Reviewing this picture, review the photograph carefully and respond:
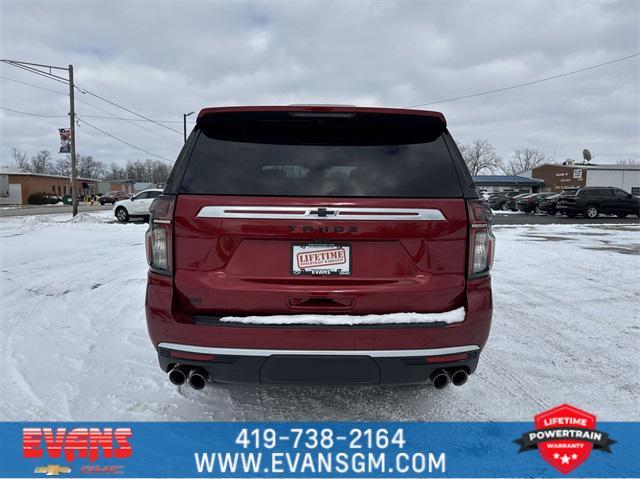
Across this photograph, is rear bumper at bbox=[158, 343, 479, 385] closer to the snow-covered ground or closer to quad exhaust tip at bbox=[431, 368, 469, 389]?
quad exhaust tip at bbox=[431, 368, 469, 389]

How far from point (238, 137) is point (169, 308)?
1.10 m

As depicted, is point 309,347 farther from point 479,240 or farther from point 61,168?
point 61,168

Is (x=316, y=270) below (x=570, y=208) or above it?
below

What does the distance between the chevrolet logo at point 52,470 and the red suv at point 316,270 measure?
0.83 metres

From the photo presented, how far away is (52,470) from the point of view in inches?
96.5

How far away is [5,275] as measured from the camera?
7012mm

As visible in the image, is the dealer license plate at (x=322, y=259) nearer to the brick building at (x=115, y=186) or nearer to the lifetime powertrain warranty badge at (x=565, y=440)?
the lifetime powertrain warranty badge at (x=565, y=440)

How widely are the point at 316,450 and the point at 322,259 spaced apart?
1.22 meters

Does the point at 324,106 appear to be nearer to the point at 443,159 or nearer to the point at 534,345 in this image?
the point at 443,159

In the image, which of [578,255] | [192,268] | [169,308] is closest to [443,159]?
[192,268]

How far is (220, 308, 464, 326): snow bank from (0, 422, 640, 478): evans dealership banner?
86 centimetres

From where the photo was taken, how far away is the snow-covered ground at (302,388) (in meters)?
2.92

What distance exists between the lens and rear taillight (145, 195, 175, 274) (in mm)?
2398

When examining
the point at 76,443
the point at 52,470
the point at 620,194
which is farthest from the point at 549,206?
the point at 52,470
